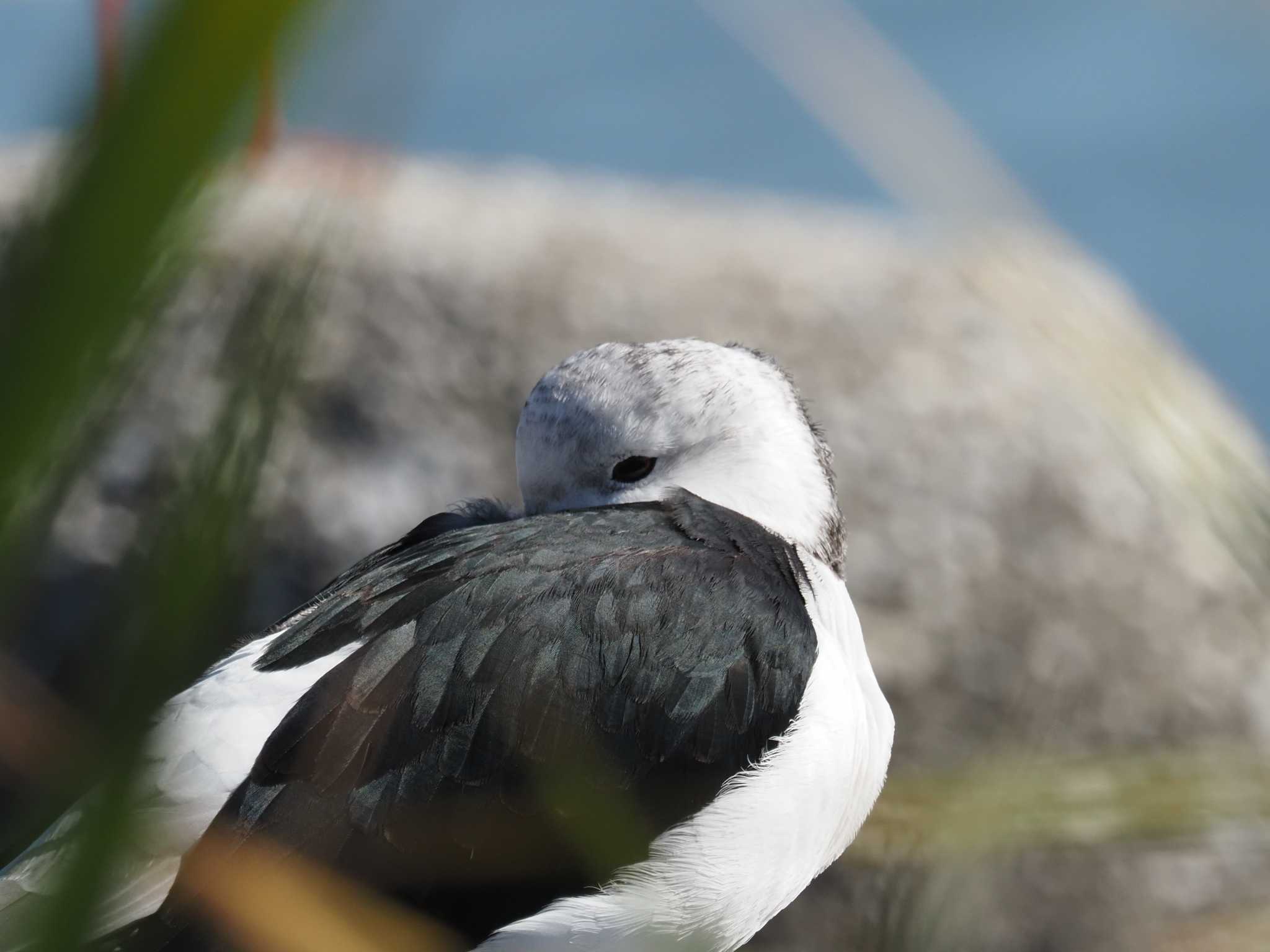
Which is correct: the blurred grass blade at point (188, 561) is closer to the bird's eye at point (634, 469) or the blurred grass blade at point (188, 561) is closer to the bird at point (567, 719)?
the bird at point (567, 719)

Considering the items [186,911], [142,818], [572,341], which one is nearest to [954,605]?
[572,341]

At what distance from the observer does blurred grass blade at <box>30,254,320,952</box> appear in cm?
64

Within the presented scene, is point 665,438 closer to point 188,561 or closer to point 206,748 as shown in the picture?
point 206,748

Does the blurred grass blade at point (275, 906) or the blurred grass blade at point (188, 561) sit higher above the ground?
the blurred grass blade at point (188, 561)

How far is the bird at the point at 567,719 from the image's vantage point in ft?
7.82

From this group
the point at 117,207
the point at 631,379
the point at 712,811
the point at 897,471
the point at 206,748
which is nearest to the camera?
the point at 117,207

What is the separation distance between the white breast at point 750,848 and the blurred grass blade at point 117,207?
2.05 metres

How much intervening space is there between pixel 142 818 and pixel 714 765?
2080mm

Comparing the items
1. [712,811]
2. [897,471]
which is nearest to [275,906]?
[712,811]

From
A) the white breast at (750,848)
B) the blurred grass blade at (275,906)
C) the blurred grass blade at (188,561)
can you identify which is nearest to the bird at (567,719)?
the white breast at (750,848)

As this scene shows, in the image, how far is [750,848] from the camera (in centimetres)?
270

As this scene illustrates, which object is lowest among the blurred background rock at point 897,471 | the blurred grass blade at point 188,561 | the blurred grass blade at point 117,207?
the blurred background rock at point 897,471

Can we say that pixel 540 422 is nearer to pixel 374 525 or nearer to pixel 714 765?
pixel 714 765

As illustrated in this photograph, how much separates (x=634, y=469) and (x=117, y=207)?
8.88 feet
